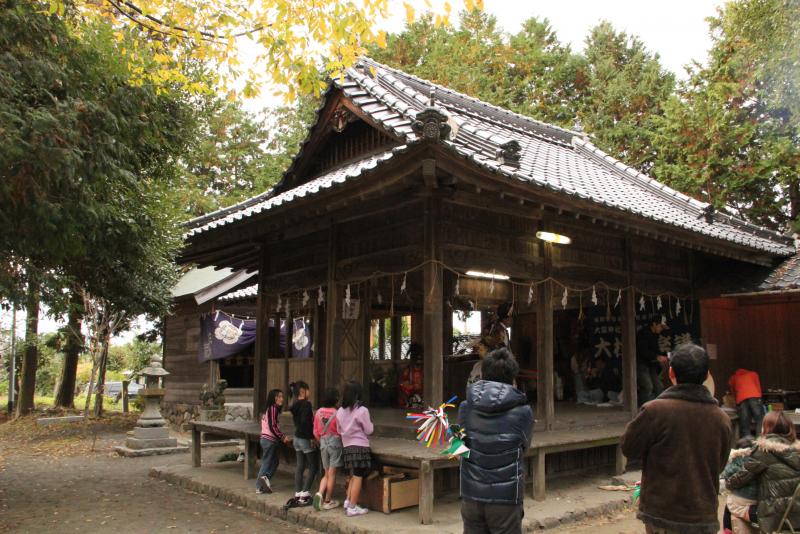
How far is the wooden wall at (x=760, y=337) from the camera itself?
13.9 meters

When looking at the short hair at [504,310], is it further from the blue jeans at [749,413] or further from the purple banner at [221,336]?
the purple banner at [221,336]

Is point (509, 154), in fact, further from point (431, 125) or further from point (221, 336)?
point (221, 336)

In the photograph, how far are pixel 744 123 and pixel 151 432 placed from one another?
18.1 metres

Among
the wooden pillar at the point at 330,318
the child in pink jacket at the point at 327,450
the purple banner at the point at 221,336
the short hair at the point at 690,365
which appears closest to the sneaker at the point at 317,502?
the child in pink jacket at the point at 327,450

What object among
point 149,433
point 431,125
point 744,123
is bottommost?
point 149,433

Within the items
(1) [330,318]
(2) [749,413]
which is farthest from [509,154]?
(2) [749,413]

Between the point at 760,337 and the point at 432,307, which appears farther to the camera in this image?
the point at 760,337

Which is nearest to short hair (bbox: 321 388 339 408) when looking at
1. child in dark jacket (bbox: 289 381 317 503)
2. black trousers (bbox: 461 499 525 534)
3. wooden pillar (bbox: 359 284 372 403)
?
child in dark jacket (bbox: 289 381 317 503)

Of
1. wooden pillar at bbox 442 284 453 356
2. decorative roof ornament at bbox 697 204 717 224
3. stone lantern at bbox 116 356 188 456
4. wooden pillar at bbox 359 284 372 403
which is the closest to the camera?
wooden pillar at bbox 359 284 372 403

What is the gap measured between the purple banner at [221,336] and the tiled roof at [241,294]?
48cm

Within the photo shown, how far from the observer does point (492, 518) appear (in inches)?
178

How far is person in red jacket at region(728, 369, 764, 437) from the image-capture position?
11391mm

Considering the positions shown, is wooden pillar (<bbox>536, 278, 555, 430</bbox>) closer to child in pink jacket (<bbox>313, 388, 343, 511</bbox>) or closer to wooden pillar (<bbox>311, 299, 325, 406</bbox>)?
child in pink jacket (<bbox>313, 388, 343, 511</bbox>)

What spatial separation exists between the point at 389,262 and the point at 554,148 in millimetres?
7355
